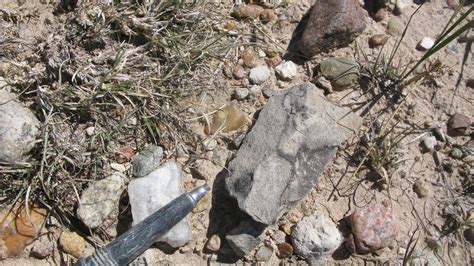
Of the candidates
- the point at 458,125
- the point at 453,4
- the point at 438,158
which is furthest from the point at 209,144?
the point at 453,4

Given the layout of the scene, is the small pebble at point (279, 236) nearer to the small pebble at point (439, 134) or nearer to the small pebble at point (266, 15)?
the small pebble at point (439, 134)

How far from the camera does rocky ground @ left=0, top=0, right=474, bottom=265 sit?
9.47 ft

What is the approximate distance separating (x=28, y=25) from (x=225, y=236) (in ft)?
5.58

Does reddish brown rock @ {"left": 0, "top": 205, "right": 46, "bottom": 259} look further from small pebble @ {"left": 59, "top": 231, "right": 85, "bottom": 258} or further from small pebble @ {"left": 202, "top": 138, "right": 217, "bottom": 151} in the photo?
small pebble @ {"left": 202, "top": 138, "right": 217, "bottom": 151}

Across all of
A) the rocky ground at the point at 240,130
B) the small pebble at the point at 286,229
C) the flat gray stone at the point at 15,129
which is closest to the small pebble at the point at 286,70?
the rocky ground at the point at 240,130

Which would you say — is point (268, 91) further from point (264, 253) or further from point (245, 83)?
point (264, 253)

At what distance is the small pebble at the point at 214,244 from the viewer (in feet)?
9.57

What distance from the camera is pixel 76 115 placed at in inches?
120

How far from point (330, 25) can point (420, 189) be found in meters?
1.09

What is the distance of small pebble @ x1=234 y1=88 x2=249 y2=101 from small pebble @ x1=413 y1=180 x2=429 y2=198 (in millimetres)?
1114

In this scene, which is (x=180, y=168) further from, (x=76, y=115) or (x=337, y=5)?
(x=337, y=5)

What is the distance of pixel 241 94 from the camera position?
3.19 metres

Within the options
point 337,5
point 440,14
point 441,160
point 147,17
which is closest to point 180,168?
point 147,17

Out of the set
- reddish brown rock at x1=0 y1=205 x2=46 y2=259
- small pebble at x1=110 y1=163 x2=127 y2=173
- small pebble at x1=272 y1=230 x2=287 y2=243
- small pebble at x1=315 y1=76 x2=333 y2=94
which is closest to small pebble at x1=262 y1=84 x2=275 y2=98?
small pebble at x1=315 y1=76 x2=333 y2=94
